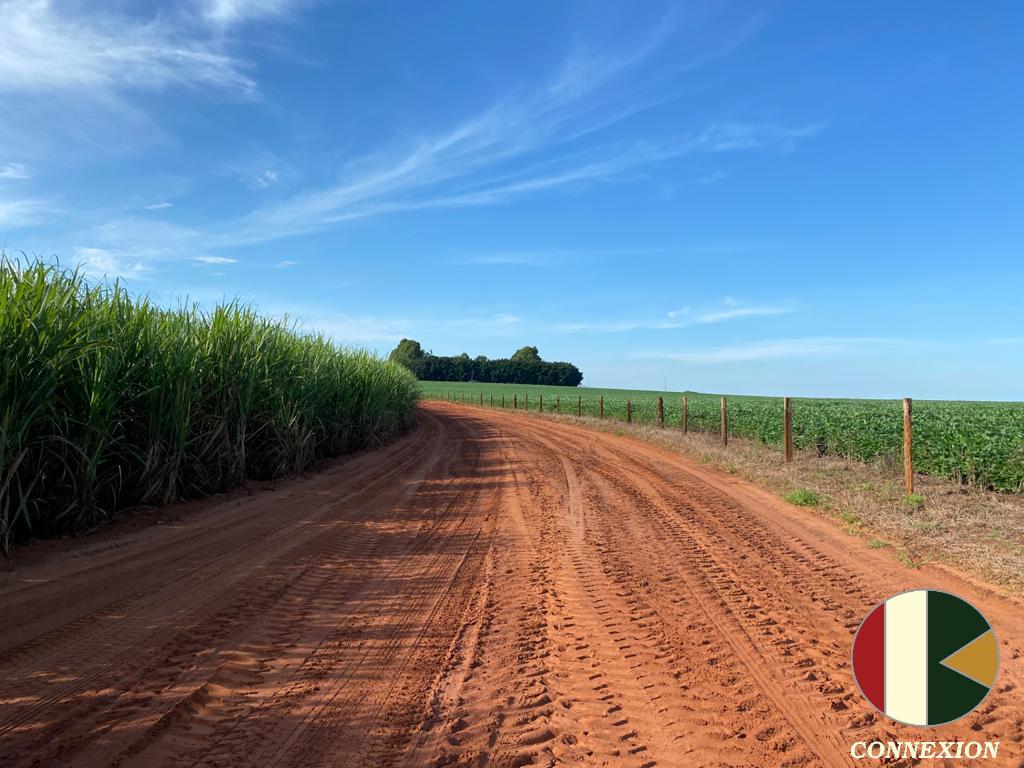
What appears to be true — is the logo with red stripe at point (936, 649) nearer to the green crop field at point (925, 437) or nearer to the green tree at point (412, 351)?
the green crop field at point (925, 437)

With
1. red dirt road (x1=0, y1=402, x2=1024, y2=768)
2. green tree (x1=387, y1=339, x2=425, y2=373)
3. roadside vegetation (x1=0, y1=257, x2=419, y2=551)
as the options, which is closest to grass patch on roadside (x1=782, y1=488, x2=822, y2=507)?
red dirt road (x1=0, y1=402, x2=1024, y2=768)

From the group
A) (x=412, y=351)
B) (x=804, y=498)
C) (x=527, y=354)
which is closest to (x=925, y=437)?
(x=804, y=498)

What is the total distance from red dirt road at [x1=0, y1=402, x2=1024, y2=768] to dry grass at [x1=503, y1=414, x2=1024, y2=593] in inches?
21.1

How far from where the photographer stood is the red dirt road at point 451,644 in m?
2.87

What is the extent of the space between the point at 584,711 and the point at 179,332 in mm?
8124

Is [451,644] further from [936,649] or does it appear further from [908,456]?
[908,456]

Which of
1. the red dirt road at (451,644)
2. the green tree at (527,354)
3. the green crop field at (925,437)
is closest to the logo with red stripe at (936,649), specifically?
the red dirt road at (451,644)

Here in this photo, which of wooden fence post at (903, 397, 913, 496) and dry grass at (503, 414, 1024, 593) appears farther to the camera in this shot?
wooden fence post at (903, 397, 913, 496)

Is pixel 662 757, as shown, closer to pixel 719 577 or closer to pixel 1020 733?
pixel 1020 733

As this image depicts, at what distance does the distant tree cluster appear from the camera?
11000cm

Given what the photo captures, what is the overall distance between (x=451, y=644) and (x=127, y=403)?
5.83 meters

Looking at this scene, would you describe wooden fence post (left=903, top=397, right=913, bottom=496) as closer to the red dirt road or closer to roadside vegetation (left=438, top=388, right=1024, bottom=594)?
roadside vegetation (left=438, top=388, right=1024, bottom=594)

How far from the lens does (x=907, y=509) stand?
8.79 meters

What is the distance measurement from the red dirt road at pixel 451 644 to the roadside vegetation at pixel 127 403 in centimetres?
67
